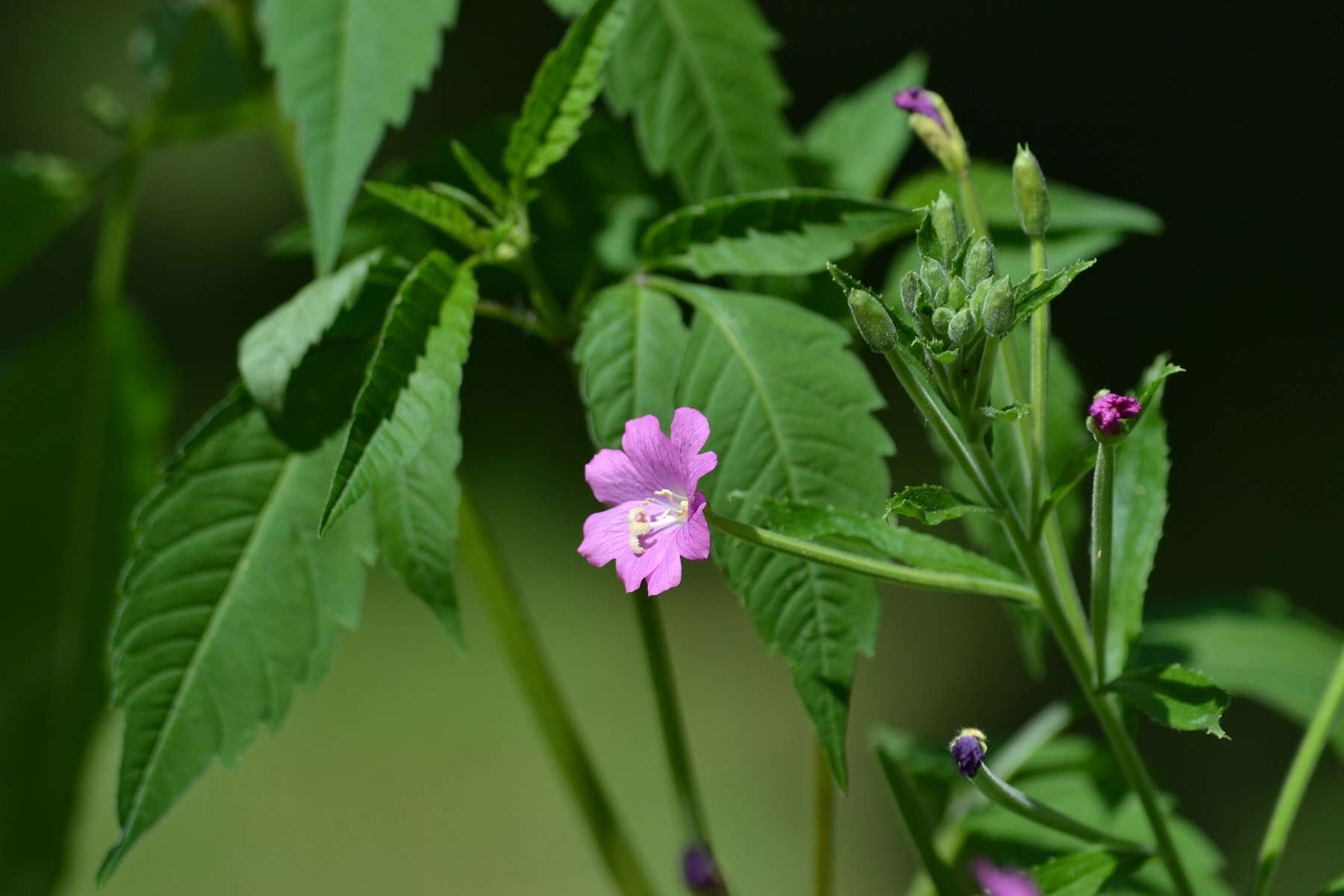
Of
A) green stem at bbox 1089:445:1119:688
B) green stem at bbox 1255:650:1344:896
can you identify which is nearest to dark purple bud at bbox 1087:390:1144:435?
green stem at bbox 1089:445:1119:688

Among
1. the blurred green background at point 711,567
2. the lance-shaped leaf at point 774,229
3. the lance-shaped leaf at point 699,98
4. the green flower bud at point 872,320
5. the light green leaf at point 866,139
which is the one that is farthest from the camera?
the blurred green background at point 711,567

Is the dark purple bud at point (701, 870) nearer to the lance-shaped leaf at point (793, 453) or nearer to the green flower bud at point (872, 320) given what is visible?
the lance-shaped leaf at point (793, 453)

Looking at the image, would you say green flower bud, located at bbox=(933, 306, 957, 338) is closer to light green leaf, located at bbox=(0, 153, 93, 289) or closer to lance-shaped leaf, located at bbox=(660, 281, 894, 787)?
lance-shaped leaf, located at bbox=(660, 281, 894, 787)

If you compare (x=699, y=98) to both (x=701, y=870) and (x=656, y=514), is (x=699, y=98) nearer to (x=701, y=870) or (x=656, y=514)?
(x=656, y=514)

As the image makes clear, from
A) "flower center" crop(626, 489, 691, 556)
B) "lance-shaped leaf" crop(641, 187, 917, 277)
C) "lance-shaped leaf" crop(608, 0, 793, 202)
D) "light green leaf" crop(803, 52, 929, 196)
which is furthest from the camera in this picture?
"light green leaf" crop(803, 52, 929, 196)

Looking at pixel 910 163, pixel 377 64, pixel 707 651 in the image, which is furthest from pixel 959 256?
pixel 707 651

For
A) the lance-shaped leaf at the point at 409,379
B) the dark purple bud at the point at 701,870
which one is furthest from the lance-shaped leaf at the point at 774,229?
the dark purple bud at the point at 701,870

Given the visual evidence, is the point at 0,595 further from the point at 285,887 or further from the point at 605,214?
the point at 285,887
